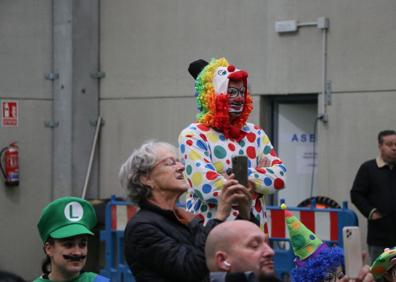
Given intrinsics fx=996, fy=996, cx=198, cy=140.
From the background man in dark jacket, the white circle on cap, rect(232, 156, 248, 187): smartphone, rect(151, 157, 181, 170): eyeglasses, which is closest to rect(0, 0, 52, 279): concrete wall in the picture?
the background man in dark jacket

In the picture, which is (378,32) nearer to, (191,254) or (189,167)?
(189,167)

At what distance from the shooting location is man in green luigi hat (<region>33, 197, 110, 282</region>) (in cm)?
475

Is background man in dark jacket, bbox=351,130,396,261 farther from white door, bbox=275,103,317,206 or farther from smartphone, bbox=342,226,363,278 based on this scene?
smartphone, bbox=342,226,363,278

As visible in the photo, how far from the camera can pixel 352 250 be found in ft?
13.3

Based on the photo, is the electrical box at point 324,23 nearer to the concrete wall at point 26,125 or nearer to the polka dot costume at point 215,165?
the concrete wall at point 26,125

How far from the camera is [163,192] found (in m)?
4.80

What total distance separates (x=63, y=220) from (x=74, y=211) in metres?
0.08

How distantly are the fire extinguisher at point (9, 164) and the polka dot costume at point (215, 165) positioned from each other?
677 cm

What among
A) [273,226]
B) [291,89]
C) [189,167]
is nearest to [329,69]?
[291,89]

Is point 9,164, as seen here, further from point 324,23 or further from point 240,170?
point 240,170

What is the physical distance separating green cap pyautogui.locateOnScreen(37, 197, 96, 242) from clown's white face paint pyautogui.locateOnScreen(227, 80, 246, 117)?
1.53 meters

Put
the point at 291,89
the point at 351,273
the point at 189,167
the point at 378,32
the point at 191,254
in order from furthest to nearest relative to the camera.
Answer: the point at 291,89, the point at 378,32, the point at 189,167, the point at 191,254, the point at 351,273

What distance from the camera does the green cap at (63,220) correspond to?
4.77 metres

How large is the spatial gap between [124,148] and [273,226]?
3697mm
